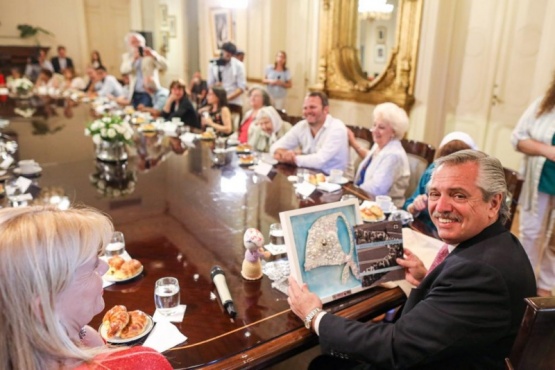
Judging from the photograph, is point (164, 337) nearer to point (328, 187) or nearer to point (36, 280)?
point (36, 280)

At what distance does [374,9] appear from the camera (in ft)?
16.1

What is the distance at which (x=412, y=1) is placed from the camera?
14.1ft

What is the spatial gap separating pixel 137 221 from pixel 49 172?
1.01 m

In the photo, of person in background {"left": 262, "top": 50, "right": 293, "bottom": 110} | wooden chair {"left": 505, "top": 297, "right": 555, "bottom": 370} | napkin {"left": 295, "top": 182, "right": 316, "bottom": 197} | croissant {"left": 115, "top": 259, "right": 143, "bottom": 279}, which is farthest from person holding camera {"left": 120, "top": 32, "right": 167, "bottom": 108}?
wooden chair {"left": 505, "top": 297, "right": 555, "bottom": 370}

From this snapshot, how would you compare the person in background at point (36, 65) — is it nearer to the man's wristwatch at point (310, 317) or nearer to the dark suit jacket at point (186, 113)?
the dark suit jacket at point (186, 113)

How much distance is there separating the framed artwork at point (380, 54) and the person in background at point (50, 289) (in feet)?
15.7

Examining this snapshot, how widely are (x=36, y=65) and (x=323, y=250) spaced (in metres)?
9.83

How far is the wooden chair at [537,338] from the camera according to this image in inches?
29.2

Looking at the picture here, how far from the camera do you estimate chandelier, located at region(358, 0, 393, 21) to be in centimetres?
475

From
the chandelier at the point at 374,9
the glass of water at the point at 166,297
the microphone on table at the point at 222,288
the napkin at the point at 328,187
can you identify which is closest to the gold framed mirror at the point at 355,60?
the chandelier at the point at 374,9

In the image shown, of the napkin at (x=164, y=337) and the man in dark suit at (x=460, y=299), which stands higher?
the man in dark suit at (x=460, y=299)

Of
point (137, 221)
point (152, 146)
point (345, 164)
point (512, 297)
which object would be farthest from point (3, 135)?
point (512, 297)

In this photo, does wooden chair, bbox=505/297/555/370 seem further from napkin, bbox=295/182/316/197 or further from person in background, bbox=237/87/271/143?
person in background, bbox=237/87/271/143

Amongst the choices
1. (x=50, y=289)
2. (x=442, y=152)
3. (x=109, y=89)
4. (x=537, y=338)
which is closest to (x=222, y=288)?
(x=50, y=289)
